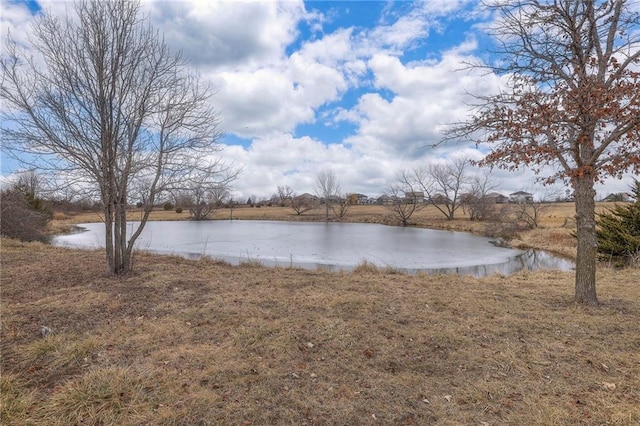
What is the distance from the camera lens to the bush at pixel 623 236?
11.5 metres

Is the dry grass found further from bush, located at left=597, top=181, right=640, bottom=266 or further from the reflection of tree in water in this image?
bush, located at left=597, top=181, right=640, bottom=266

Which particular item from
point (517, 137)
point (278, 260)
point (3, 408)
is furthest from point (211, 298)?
point (278, 260)

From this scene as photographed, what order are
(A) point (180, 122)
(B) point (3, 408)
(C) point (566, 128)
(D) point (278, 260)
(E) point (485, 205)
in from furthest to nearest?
1. (E) point (485, 205)
2. (D) point (278, 260)
3. (A) point (180, 122)
4. (C) point (566, 128)
5. (B) point (3, 408)

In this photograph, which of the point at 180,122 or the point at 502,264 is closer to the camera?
the point at 180,122

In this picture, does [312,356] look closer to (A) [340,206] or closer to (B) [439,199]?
(B) [439,199]

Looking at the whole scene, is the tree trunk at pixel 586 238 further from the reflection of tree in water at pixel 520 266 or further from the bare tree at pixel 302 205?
the bare tree at pixel 302 205

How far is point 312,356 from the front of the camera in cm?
372

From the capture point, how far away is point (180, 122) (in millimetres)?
7609

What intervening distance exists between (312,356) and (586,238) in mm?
4667

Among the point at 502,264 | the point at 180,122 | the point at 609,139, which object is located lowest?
the point at 502,264

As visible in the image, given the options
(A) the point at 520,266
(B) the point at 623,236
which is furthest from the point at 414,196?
(B) the point at 623,236

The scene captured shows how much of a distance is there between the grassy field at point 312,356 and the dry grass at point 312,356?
0.7 inches

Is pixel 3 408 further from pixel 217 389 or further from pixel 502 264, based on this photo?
pixel 502 264

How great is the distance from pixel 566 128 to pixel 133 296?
746 cm
